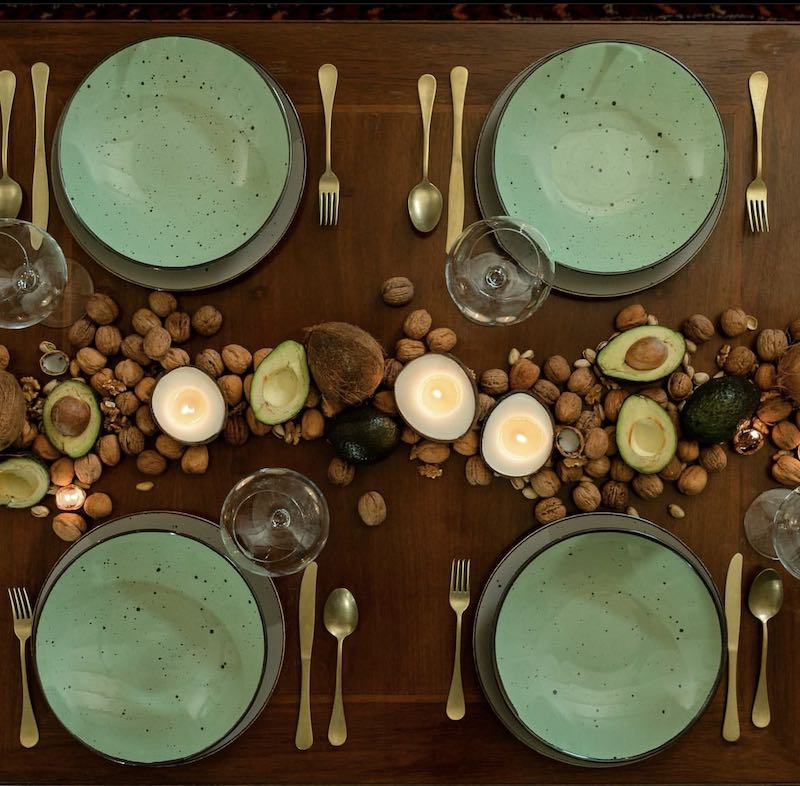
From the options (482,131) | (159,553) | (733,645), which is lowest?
(733,645)

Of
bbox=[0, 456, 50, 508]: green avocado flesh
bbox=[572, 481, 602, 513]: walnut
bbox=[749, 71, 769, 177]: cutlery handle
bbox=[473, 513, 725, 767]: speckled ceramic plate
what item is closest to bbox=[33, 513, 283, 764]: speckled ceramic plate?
bbox=[0, 456, 50, 508]: green avocado flesh

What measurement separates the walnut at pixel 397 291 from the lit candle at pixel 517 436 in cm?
19

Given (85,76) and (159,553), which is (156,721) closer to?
(159,553)

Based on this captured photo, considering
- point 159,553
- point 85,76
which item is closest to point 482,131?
point 85,76

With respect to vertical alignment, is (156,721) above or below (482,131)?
below

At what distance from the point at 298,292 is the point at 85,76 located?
0.41 m

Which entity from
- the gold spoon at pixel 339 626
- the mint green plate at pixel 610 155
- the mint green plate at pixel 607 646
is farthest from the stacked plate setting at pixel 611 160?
the gold spoon at pixel 339 626

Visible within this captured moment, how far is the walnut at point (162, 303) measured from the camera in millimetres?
979

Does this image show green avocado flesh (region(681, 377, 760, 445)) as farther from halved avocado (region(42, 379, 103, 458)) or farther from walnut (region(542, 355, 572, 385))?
halved avocado (region(42, 379, 103, 458))

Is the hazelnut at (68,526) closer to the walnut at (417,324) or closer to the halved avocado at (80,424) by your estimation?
the halved avocado at (80,424)

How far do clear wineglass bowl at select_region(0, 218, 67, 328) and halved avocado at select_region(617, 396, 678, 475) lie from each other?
0.77 m

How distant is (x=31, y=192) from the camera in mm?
990

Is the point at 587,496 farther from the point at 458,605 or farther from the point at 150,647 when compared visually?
the point at 150,647

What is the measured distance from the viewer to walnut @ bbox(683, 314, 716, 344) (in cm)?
97
